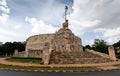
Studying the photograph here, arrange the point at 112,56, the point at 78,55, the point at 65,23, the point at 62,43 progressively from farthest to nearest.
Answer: the point at 65,23, the point at 62,43, the point at 112,56, the point at 78,55

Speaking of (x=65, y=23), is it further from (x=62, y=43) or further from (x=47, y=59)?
(x=47, y=59)

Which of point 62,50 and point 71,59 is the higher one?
point 62,50

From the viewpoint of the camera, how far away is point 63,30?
38.6 meters

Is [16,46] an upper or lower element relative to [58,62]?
upper

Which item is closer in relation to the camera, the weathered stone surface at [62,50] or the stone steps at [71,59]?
the stone steps at [71,59]

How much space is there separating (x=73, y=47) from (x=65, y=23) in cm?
649

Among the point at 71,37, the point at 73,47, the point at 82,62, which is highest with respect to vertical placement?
the point at 71,37

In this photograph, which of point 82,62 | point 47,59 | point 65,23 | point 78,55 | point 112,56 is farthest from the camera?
point 65,23

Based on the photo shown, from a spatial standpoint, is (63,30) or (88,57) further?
(63,30)

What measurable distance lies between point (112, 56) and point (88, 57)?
533cm

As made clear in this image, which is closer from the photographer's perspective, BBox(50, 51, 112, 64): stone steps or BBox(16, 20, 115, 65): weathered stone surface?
BBox(50, 51, 112, 64): stone steps

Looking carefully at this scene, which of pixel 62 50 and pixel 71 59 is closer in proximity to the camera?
pixel 71 59

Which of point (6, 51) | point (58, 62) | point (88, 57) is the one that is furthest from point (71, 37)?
point (6, 51)

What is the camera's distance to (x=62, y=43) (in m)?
36.5
